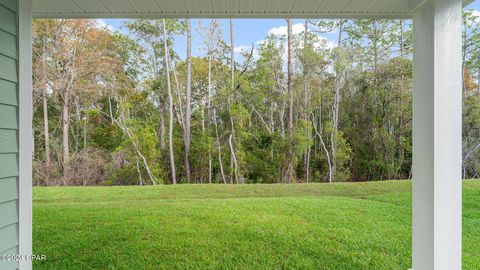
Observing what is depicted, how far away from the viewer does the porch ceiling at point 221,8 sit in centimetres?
151

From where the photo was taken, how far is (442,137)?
114 cm

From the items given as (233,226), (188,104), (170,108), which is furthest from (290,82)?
(233,226)

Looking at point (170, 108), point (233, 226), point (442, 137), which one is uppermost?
point (170, 108)

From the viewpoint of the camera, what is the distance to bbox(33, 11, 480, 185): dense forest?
462 cm

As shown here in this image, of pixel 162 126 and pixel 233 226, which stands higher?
pixel 162 126

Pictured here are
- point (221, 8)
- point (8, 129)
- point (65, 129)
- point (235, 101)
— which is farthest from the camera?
point (235, 101)

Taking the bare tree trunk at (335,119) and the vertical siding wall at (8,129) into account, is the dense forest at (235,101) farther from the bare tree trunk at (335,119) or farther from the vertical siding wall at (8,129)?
the vertical siding wall at (8,129)

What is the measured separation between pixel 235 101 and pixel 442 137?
3707 mm

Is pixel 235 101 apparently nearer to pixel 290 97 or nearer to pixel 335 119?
pixel 290 97

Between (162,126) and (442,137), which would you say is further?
(162,126)

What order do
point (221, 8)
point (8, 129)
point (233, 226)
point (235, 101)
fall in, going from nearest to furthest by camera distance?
point (8, 129) < point (221, 8) < point (233, 226) < point (235, 101)

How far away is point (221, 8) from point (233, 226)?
2.66 m

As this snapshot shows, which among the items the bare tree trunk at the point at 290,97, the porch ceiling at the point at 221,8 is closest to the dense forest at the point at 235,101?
the bare tree trunk at the point at 290,97

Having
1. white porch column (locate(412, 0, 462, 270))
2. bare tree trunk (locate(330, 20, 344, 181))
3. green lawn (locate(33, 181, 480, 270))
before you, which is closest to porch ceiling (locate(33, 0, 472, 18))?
white porch column (locate(412, 0, 462, 270))
